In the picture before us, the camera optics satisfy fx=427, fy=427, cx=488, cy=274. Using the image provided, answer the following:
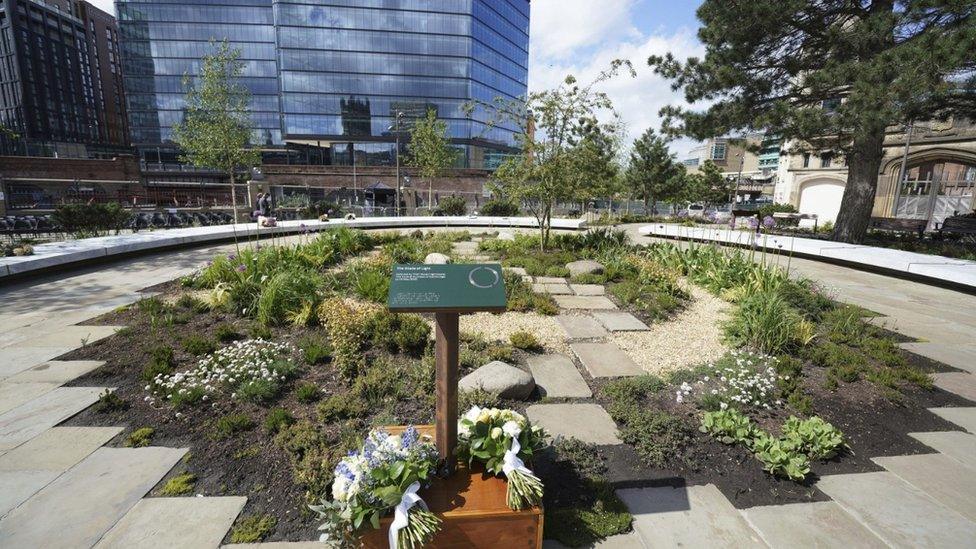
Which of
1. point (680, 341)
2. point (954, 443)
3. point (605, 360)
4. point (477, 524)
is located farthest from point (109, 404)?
point (954, 443)

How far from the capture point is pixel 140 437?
3258mm

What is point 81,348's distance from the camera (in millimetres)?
4910

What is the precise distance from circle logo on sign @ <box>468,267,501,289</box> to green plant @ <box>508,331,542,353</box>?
287 cm

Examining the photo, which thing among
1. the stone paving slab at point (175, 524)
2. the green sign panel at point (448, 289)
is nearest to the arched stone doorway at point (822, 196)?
the green sign panel at point (448, 289)

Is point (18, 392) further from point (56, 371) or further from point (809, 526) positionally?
point (809, 526)

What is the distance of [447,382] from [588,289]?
6145 mm

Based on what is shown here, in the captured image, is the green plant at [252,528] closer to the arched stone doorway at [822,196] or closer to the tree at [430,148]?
the tree at [430,148]

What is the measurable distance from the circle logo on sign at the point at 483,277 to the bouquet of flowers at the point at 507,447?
2.73 ft

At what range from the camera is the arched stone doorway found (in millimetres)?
31750

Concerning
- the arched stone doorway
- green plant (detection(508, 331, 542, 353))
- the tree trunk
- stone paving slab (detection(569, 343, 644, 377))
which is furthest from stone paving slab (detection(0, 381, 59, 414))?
the arched stone doorway

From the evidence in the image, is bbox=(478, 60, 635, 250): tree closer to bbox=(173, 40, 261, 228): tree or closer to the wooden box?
the wooden box

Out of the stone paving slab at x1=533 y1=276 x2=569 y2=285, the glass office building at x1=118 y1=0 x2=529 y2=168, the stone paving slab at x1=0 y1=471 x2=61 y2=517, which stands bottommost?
the stone paving slab at x1=0 y1=471 x2=61 y2=517

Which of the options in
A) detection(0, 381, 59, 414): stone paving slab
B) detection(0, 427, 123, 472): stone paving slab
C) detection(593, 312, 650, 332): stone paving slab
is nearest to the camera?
detection(0, 427, 123, 472): stone paving slab

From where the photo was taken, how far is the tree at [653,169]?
99.4 ft
